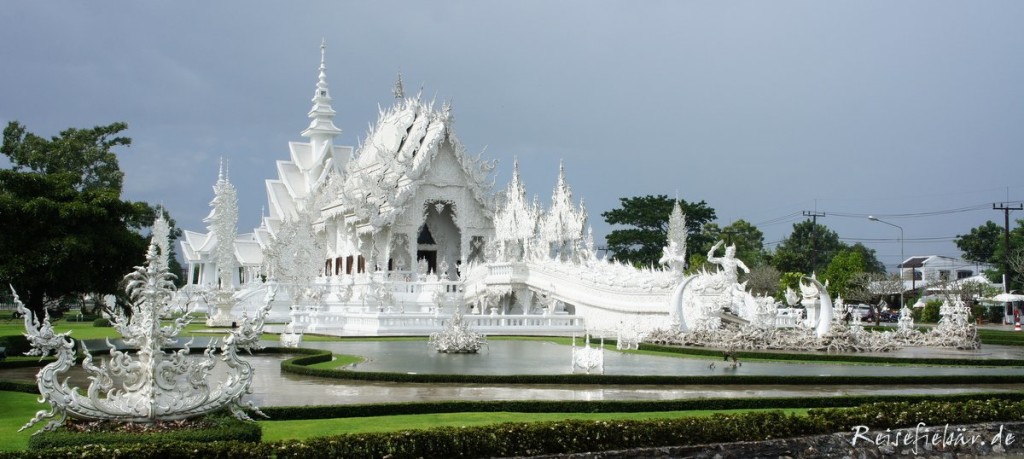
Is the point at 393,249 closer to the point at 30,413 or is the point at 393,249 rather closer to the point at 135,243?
the point at 135,243

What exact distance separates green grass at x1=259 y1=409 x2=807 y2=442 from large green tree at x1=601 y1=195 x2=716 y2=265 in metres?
44.2

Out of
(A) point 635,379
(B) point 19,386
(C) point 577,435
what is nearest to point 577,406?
(C) point 577,435

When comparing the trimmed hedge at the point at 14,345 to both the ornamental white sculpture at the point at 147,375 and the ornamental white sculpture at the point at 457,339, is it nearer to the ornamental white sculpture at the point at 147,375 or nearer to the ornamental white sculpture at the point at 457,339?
the ornamental white sculpture at the point at 457,339

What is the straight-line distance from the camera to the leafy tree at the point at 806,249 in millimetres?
58531

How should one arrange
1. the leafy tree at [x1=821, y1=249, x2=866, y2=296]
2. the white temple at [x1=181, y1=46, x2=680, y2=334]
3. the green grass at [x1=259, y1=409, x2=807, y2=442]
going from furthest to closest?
the leafy tree at [x1=821, y1=249, x2=866, y2=296], the white temple at [x1=181, y1=46, x2=680, y2=334], the green grass at [x1=259, y1=409, x2=807, y2=442]

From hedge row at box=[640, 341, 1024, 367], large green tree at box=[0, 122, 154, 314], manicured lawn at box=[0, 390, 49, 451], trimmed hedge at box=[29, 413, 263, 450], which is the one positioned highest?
large green tree at box=[0, 122, 154, 314]

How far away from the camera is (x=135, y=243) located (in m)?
22.6

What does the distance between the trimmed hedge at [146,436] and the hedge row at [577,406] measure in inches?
95.5

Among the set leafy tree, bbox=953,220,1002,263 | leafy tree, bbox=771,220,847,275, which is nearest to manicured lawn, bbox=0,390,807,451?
leafy tree, bbox=771,220,847,275

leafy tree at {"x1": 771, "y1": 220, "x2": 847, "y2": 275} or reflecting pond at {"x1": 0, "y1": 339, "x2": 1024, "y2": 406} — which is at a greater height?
leafy tree at {"x1": 771, "y1": 220, "x2": 847, "y2": 275}

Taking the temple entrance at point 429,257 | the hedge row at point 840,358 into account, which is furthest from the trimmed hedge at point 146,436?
the temple entrance at point 429,257

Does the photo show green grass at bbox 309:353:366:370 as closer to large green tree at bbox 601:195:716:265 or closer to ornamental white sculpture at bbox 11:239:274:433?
ornamental white sculpture at bbox 11:239:274:433

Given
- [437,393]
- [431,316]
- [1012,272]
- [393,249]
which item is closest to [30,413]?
[437,393]

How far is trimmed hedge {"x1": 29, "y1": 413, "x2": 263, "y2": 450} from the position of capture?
26.8 feet
